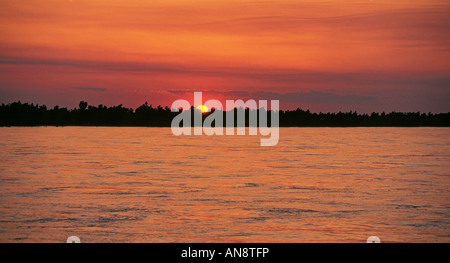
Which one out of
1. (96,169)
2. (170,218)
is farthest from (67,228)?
(96,169)

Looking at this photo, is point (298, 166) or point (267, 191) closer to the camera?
point (267, 191)

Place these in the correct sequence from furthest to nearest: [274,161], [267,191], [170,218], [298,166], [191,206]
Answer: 1. [274,161]
2. [298,166]
3. [267,191]
4. [191,206]
5. [170,218]

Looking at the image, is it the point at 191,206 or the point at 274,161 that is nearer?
the point at 191,206

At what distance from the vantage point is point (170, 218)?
579 inches

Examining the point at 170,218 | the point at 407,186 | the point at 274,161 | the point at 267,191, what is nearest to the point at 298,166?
the point at 274,161

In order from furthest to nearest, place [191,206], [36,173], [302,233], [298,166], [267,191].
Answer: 1. [298,166]
2. [36,173]
3. [267,191]
4. [191,206]
5. [302,233]

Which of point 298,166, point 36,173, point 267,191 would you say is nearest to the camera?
point 267,191
